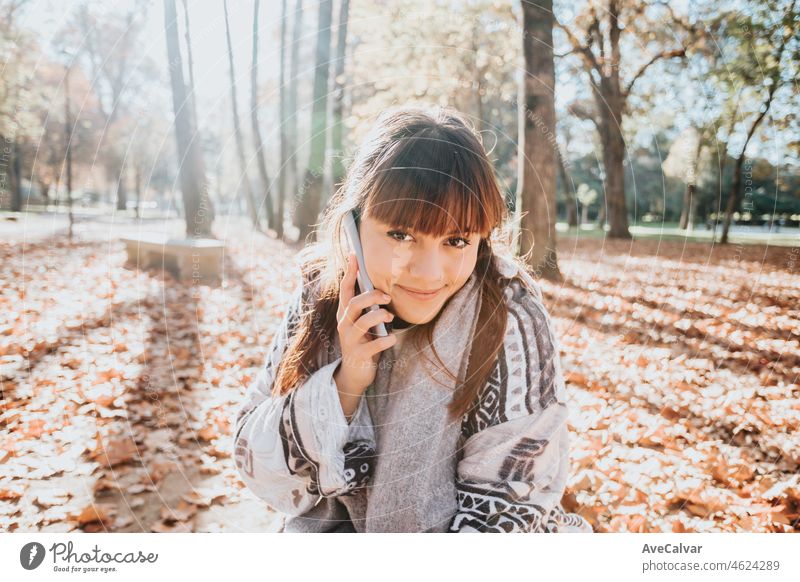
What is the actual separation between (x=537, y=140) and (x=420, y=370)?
3288 millimetres

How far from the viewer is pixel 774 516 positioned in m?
2.03

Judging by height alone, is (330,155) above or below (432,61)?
below

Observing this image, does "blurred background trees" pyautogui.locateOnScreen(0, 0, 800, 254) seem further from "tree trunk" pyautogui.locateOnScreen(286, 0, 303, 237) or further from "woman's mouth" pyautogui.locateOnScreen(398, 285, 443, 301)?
"woman's mouth" pyautogui.locateOnScreen(398, 285, 443, 301)

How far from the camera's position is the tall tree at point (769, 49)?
6.75 ft

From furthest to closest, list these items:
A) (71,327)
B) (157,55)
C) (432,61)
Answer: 1. (71,327)
2. (432,61)
3. (157,55)

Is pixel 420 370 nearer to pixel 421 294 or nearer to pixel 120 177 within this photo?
pixel 421 294

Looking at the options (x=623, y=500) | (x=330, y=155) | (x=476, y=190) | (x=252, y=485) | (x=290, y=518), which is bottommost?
(x=623, y=500)

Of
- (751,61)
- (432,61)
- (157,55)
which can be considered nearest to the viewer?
(157,55)

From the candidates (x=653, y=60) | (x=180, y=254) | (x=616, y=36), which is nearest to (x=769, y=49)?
(x=653, y=60)

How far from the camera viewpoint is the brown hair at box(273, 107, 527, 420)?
1.23 m

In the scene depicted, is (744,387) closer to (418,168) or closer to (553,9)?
(553,9)

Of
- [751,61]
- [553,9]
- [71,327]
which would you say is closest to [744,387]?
[751,61]

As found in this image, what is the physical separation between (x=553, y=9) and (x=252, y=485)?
2689mm

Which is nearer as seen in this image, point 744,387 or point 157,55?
point 157,55
